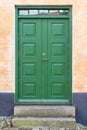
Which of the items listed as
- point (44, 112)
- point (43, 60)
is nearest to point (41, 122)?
point (44, 112)

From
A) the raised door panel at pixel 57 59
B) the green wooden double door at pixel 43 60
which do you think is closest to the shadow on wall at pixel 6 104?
the green wooden double door at pixel 43 60

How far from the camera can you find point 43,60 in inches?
388

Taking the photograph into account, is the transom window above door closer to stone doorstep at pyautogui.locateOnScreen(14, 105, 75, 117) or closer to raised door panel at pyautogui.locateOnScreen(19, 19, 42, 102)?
raised door panel at pyautogui.locateOnScreen(19, 19, 42, 102)

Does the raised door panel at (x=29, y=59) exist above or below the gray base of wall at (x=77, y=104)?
above

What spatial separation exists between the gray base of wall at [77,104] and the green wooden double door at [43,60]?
0.85 feet

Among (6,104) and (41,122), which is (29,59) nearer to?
(6,104)

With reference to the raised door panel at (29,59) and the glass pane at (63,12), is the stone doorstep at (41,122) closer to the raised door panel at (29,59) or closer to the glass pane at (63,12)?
the raised door panel at (29,59)

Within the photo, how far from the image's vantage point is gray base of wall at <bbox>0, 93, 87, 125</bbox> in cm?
967

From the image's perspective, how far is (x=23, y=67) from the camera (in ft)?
32.5

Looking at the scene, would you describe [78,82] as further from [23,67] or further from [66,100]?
[23,67]

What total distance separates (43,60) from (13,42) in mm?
871

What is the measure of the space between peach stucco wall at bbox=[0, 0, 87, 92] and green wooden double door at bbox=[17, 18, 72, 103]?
0.27 m

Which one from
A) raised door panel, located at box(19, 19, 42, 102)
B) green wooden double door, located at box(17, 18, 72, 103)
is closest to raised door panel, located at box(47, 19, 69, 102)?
green wooden double door, located at box(17, 18, 72, 103)

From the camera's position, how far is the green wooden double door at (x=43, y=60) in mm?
9836
